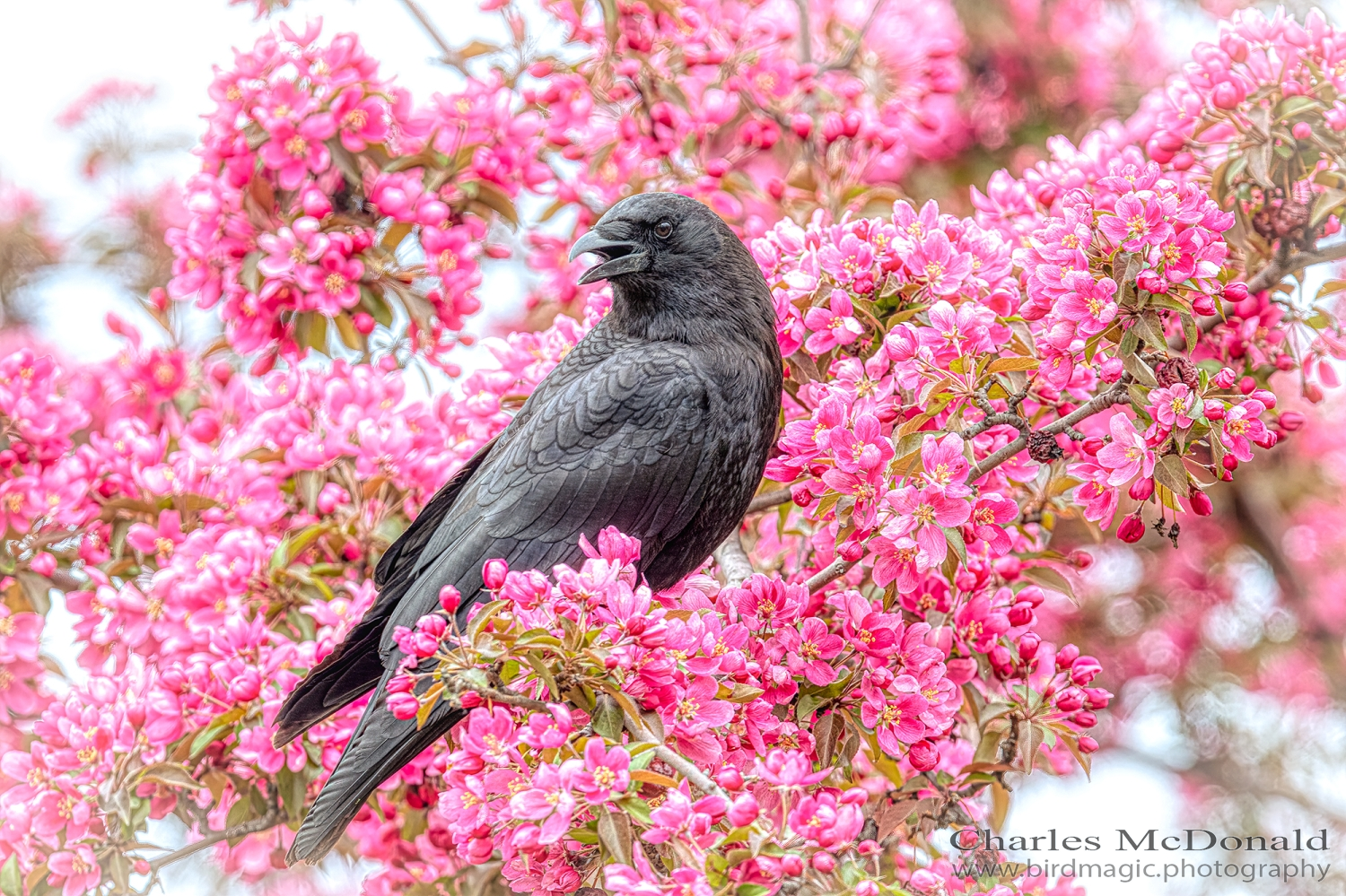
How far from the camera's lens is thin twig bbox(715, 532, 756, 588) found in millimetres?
2744

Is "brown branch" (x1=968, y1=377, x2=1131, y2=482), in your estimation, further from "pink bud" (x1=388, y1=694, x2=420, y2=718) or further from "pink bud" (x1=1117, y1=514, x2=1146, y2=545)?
"pink bud" (x1=388, y1=694, x2=420, y2=718)

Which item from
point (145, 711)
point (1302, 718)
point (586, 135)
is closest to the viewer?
point (145, 711)

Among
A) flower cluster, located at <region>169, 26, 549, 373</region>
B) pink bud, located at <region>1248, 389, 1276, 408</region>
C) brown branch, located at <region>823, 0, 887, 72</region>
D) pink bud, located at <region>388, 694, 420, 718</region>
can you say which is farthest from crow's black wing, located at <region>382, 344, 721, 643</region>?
brown branch, located at <region>823, 0, 887, 72</region>

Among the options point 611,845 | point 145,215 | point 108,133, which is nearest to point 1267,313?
point 611,845

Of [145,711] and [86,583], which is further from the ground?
[86,583]

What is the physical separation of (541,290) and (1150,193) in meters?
2.26

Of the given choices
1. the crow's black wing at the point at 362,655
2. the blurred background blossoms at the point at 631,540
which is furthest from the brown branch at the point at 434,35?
the crow's black wing at the point at 362,655

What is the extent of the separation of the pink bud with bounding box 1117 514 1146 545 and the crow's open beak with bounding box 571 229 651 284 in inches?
45.1

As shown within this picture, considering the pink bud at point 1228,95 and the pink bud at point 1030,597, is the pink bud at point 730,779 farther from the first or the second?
the pink bud at point 1228,95

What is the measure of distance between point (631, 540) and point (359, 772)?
2.17 feet

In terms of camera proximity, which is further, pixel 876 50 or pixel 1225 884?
pixel 876 50

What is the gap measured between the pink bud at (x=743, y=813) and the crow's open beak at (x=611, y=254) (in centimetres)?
129

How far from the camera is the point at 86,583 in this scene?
3.07 meters

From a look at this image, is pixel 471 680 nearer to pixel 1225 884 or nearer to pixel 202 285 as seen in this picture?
pixel 202 285
